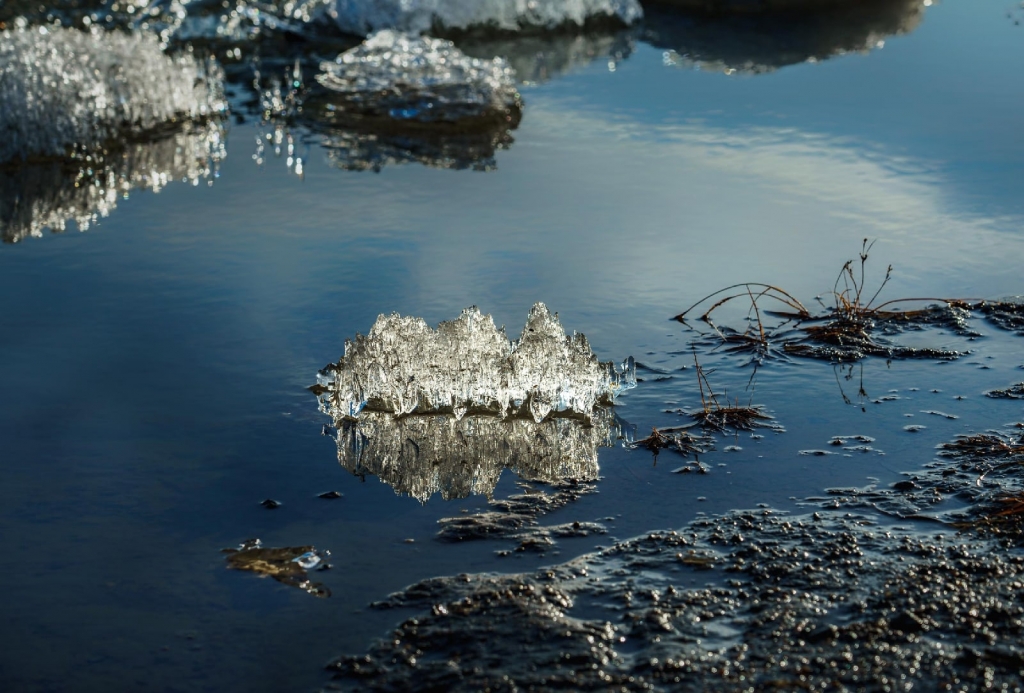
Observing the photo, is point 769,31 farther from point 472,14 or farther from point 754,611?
point 754,611

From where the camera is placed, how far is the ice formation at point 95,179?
6836 mm

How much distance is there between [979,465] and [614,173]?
149 inches

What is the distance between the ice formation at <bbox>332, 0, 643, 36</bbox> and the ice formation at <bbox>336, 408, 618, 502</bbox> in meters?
7.33

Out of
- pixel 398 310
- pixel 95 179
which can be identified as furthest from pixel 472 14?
pixel 398 310

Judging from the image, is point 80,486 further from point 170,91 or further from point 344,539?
point 170,91

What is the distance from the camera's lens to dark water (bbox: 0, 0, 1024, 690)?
3488mm

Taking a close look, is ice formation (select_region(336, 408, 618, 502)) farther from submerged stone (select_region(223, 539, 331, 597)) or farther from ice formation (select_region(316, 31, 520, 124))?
ice formation (select_region(316, 31, 520, 124))

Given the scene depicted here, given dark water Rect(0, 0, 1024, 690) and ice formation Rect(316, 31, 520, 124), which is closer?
dark water Rect(0, 0, 1024, 690)

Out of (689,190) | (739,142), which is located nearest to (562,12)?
(739,142)

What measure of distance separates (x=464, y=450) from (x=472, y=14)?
7.84 meters

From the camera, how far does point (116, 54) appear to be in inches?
337

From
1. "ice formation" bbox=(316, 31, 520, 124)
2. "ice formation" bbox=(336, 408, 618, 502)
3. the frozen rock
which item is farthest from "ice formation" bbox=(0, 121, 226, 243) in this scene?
the frozen rock

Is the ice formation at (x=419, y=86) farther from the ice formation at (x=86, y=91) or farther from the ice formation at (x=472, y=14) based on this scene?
the ice formation at (x=472, y=14)

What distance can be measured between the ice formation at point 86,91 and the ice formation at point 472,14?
7.72ft
